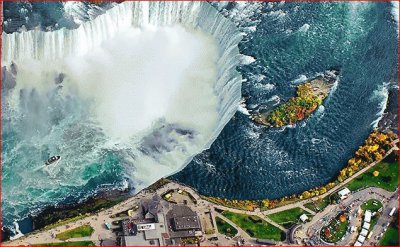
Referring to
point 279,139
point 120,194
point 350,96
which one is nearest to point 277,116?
point 279,139

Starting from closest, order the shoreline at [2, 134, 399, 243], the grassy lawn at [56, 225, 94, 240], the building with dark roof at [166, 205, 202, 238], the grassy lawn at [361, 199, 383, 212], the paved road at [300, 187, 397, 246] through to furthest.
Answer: the grassy lawn at [56, 225, 94, 240]
the shoreline at [2, 134, 399, 243]
the building with dark roof at [166, 205, 202, 238]
the paved road at [300, 187, 397, 246]
the grassy lawn at [361, 199, 383, 212]

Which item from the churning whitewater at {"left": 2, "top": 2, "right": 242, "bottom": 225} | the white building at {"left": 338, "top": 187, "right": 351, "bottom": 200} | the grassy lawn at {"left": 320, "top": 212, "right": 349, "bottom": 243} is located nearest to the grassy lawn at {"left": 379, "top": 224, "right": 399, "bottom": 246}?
the grassy lawn at {"left": 320, "top": 212, "right": 349, "bottom": 243}

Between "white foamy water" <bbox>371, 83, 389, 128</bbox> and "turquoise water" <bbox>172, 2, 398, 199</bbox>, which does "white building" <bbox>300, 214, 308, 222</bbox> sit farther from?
"white foamy water" <bbox>371, 83, 389, 128</bbox>

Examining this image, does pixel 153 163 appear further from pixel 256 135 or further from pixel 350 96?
pixel 350 96

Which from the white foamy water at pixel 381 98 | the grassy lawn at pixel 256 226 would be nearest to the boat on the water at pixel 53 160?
the grassy lawn at pixel 256 226

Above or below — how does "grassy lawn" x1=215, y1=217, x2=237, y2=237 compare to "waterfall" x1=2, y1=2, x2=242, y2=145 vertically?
below

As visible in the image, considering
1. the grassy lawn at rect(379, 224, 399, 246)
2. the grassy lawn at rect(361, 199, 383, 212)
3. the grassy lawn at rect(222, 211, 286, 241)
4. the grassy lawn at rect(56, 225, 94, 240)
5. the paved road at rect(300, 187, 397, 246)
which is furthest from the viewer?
the grassy lawn at rect(361, 199, 383, 212)
